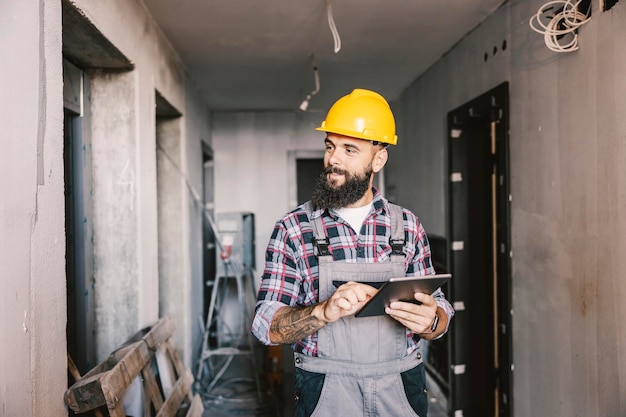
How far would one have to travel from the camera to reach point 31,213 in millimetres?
1360

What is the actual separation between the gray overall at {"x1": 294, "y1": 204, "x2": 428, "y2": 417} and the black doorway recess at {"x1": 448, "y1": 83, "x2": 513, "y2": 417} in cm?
209

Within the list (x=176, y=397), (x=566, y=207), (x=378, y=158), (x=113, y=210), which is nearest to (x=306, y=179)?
(x=176, y=397)

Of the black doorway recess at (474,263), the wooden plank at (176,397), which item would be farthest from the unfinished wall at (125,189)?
the black doorway recess at (474,263)

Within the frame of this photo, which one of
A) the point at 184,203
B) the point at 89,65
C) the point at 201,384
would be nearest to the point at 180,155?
the point at 184,203

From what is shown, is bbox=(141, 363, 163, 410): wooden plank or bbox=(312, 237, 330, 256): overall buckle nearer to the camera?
bbox=(312, 237, 330, 256): overall buckle

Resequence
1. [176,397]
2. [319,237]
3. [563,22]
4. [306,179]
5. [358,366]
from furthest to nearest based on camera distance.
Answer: [306,179], [176,397], [563,22], [319,237], [358,366]

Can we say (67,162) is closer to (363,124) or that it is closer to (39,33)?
(39,33)

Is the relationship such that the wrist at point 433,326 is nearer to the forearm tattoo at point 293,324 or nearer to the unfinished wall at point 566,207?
the forearm tattoo at point 293,324

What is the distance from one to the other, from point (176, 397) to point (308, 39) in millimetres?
2407

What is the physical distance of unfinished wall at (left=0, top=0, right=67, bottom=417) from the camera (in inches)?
48.9

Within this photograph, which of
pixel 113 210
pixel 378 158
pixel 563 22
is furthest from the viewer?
pixel 113 210

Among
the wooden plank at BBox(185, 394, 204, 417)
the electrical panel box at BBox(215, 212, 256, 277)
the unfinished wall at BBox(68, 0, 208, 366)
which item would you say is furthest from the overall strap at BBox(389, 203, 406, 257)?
the electrical panel box at BBox(215, 212, 256, 277)

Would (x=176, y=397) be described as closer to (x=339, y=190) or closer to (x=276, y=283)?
(x=276, y=283)

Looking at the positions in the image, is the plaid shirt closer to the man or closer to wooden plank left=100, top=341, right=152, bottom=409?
the man
